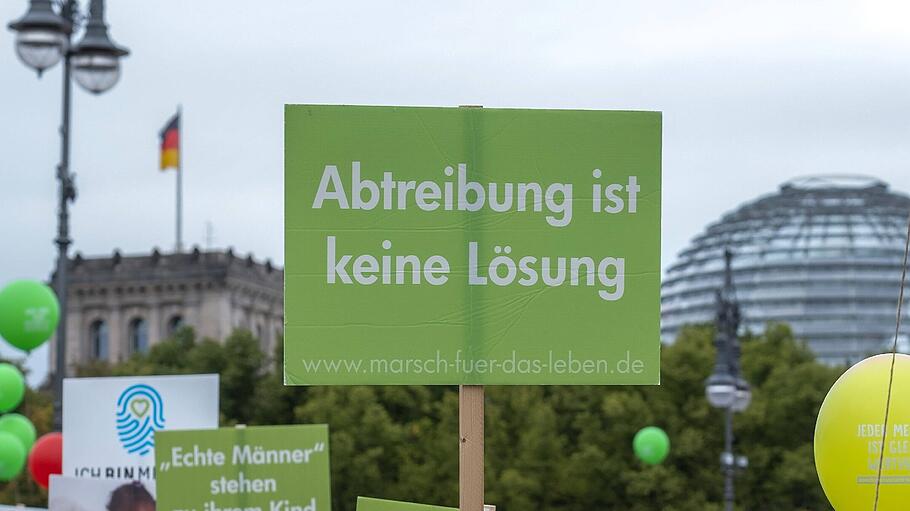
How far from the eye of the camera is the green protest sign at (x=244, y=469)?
884cm

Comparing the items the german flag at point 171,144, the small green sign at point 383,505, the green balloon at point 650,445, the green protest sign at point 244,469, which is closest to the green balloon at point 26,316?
the green protest sign at point 244,469

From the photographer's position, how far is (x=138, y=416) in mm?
12141

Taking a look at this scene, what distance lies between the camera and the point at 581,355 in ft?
20.5

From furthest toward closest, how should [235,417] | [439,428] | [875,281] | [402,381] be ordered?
1. [875,281]
2. [235,417]
3. [439,428]
4. [402,381]

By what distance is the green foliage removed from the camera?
53406 millimetres

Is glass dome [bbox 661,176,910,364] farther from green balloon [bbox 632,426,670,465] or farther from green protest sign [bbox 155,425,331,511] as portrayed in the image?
green protest sign [bbox 155,425,331,511]

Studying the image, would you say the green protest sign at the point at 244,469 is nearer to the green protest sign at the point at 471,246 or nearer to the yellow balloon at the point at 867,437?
the yellow balloon at the point at 867,437

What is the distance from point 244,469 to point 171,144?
96854mm

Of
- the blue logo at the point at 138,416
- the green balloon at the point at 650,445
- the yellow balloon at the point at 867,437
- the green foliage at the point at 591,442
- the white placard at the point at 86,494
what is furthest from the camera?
the green foliage at the point at 591,442

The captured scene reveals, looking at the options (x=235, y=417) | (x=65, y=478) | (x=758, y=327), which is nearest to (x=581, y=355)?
(x=65, y=478)

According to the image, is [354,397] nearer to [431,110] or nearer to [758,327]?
[431,110]

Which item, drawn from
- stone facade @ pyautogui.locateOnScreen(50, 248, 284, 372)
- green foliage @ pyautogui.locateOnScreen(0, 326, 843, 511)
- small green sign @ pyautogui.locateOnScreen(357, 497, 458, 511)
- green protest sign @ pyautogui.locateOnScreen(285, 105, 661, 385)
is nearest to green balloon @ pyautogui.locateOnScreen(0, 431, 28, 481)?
small green sign @ pyautogui.locateOnScreen(357, 497, 458, 511)

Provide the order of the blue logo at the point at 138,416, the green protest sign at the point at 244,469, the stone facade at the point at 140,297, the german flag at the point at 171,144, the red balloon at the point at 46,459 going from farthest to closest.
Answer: the stone facade at the point at 140,297 < the german flag at the point at 171,144 < the red balloon at the point at 46,459 < the blue logo at the point at 138,416 < the green protest sign at the point at 244,469

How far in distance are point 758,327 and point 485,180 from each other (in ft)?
419
